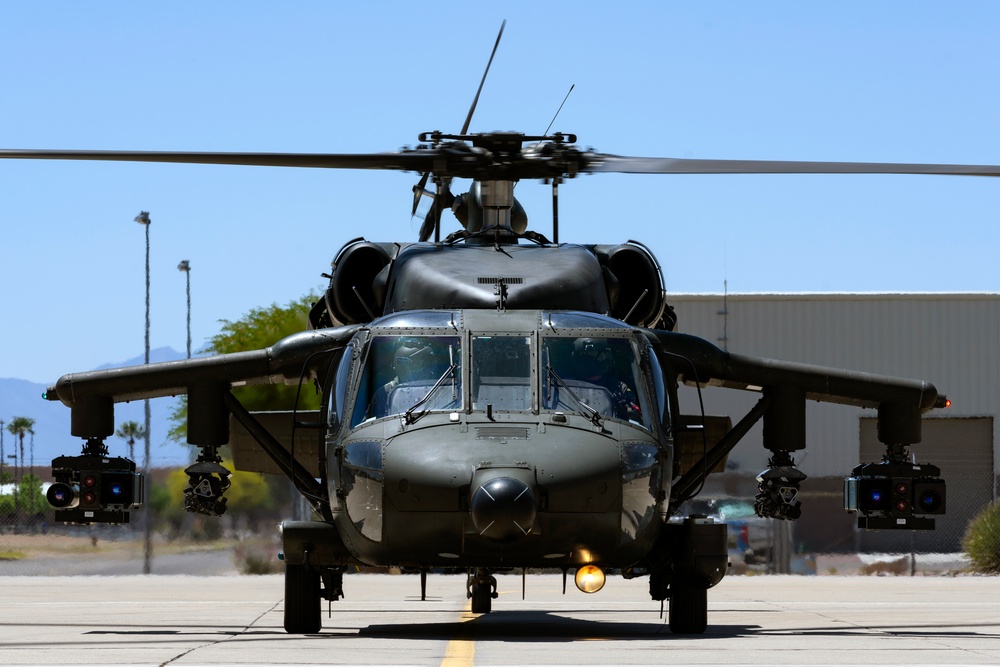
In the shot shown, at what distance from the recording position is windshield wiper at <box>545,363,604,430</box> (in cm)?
1205

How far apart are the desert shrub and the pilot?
71.3 ft

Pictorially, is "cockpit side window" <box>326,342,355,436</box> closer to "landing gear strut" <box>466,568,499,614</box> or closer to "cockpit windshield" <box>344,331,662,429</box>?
"cockpit windshield" <box>344,331,662,429</box>

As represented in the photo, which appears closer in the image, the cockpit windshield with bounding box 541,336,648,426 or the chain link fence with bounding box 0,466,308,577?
the cockpit windshield with bounding box 541,336,648,426

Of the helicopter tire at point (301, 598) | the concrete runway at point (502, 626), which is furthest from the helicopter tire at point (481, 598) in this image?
the helicopter tire at point (301, 598)

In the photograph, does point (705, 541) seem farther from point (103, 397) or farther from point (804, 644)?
point (103, 397)

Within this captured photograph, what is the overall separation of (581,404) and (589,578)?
4.22ft

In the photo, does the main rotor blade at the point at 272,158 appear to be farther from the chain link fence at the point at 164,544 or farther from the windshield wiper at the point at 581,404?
the chain link fence at the point at 164,544

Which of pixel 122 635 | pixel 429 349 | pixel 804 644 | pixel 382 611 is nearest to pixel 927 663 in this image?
pixel 804 644

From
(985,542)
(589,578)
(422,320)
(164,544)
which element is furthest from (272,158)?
(985,542)

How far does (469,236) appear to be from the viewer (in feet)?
54.4

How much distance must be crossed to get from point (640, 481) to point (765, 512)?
3742 mm

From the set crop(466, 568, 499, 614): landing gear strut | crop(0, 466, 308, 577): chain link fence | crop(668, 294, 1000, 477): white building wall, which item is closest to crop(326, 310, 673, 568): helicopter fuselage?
crop(466, 568, 499, 614): landing gear strut

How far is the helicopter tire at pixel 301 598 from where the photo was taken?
1323 cm

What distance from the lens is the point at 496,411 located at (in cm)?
1208
